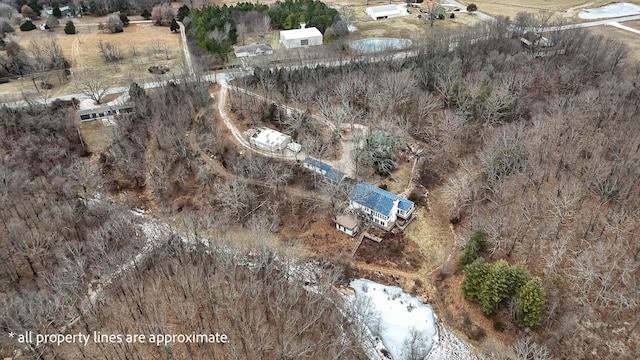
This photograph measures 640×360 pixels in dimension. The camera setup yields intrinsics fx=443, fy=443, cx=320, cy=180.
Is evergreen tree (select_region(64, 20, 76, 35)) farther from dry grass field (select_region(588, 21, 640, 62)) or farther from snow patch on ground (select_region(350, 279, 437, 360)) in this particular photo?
dry grass field (select_region(588, 21, 640, 62))

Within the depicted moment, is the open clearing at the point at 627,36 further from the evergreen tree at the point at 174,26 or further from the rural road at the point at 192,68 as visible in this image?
the evergreen tree at the point at 174,26

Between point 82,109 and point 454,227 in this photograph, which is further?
point 82,109

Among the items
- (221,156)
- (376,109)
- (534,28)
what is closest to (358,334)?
(221,156)

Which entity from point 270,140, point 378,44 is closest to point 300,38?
point 378,44

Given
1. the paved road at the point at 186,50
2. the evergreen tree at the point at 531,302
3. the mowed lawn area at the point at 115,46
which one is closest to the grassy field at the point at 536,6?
the paved road at the point at 186,50

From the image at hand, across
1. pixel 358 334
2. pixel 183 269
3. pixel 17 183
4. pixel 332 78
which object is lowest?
pixel 358 334

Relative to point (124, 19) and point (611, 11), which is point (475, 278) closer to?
point (611, 11)

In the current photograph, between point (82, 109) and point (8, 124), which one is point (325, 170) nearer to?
point (82, 109)
